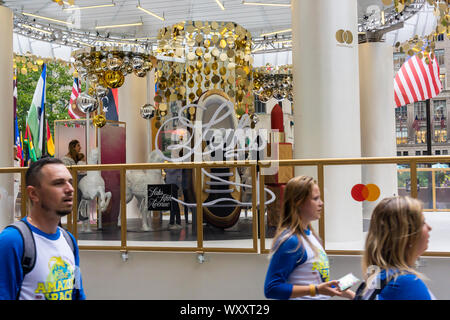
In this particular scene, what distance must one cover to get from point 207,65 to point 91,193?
263cm

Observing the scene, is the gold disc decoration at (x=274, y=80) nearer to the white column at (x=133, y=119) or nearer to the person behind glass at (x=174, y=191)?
the white column at (x=133, y=119)

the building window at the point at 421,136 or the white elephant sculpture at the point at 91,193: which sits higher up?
the building window at the point at 421,136

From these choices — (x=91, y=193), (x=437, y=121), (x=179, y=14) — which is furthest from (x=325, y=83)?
(x=437, y=121)

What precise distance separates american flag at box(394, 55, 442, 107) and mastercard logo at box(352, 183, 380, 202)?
873 cm

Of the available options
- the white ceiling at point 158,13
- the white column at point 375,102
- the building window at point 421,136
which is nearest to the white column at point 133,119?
the white ceiling at point 158,13

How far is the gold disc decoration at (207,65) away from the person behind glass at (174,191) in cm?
159

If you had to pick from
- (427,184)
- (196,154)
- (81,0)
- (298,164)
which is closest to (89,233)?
(196,154)

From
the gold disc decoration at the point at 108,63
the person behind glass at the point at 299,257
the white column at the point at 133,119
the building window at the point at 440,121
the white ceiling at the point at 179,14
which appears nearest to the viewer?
the person behind glass at the point at 299,257

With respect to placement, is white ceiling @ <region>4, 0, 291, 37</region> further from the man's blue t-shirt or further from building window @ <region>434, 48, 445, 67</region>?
building window @ <region>434, 48, 445, 67</region>

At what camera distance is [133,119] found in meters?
12.4

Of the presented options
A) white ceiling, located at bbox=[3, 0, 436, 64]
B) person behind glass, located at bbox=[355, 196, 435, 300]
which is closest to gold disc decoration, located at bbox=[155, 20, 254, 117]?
white ceiling, located at bbox=[3, 0, 436, 64]

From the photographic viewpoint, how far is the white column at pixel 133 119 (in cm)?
1218

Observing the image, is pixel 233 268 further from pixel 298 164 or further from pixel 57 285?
pixel 57 285

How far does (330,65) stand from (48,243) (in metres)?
5.41
